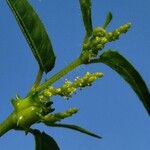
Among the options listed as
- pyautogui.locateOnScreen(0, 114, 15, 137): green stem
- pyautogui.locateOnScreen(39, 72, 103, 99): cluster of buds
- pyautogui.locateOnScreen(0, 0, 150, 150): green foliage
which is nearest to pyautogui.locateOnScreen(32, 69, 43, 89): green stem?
pyautogui.locateOnScreen(0, 0, 150, 150): green foliage

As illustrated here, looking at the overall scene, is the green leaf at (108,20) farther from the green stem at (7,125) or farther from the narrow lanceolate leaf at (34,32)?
the green stem at (7,125)

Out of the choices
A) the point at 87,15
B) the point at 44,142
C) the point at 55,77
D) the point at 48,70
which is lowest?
the point at 44,142

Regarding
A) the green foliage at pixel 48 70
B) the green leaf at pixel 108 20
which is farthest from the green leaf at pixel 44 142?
the green leaf at pixel 108 20

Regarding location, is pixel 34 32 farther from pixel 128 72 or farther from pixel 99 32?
pixel 128 72

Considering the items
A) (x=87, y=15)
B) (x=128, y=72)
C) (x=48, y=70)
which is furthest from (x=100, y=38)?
(x=48, y=70)

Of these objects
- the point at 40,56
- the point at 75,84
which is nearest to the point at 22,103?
the point at 75,84

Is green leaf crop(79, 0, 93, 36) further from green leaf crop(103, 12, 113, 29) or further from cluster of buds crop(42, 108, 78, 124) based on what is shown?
cluster of buds crop(42, 108, 78, 124)

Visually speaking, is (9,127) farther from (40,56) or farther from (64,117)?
(40,56)
